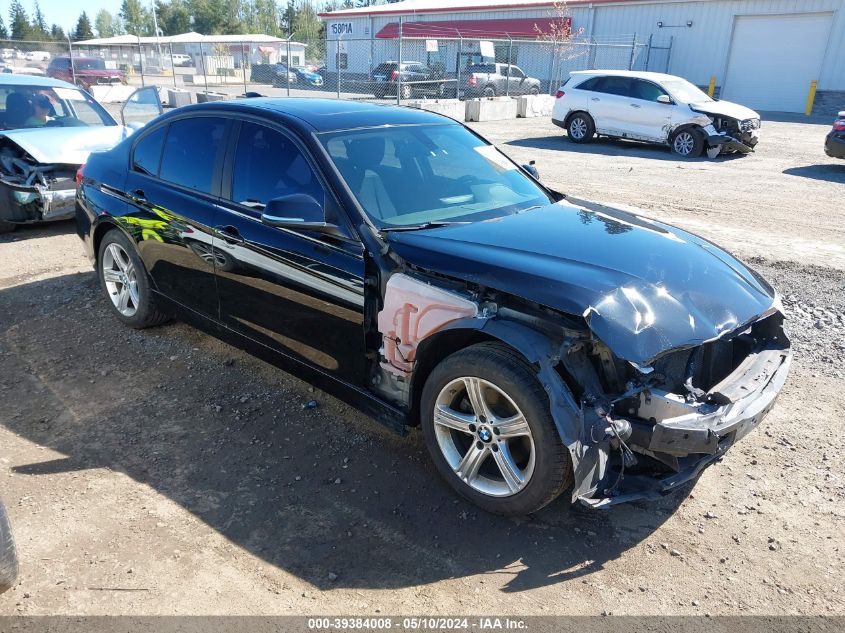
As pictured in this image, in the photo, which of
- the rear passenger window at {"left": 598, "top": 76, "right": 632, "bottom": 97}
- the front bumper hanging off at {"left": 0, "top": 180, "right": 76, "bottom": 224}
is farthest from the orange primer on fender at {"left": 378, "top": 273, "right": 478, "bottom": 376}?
the rear passenger window at {"left": 598, "top": 76, "right": 632, "bottom": 97}

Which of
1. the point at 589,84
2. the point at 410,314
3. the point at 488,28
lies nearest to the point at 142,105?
the point at 410,314

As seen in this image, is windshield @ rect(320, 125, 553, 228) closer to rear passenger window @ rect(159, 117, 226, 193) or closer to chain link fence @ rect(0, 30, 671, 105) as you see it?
rear passenger window @ rect(159, 117, 226, 193)

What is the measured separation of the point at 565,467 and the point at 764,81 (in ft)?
105

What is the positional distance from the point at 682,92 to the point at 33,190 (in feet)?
44.8

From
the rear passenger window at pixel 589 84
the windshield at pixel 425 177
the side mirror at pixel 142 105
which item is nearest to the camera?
the windshield at pixel 425 177

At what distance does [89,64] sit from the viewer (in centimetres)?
2645

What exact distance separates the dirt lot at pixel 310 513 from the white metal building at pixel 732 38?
2207cm

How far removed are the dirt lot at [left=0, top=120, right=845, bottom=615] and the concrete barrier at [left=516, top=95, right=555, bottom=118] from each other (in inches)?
764

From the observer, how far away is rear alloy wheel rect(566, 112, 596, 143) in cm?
1691

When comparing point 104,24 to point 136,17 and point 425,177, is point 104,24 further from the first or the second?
point 425,177

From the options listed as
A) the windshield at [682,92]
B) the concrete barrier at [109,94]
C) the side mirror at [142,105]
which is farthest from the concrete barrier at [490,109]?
the side mirror at [142,105]

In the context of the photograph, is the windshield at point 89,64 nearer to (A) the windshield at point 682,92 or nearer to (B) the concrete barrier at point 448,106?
(B) the concrete barrier at point 448,106

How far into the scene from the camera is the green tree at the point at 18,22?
82306mm

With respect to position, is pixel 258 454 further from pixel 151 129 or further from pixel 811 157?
pixel 811 157
